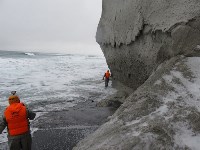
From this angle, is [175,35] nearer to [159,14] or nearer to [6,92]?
[159,14]

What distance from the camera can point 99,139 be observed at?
376 cm

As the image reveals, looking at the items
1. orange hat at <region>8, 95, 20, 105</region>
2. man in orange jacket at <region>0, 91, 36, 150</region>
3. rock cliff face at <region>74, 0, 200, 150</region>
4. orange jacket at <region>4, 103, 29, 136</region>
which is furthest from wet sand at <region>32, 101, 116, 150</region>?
rock cliff face at <region>74, 0, 200, 150</region>

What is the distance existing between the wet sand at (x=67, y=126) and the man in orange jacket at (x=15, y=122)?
1361 millimetres

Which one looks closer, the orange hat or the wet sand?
the orange hat

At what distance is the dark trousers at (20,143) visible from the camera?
16.9ft

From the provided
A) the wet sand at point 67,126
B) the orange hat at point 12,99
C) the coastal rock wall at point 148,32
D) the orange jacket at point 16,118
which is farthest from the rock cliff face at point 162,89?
the wet sand at point 67,126

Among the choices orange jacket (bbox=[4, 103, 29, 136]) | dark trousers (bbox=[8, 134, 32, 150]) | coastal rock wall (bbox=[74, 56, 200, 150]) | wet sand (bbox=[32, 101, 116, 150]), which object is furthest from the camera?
wet sand (bbox=[32, 101, 116, 150])

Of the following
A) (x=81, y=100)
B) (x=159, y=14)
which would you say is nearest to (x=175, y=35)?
(x=159, y=14)

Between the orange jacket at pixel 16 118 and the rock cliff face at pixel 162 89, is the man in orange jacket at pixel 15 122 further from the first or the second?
the rock cliff face at pixel 162 89

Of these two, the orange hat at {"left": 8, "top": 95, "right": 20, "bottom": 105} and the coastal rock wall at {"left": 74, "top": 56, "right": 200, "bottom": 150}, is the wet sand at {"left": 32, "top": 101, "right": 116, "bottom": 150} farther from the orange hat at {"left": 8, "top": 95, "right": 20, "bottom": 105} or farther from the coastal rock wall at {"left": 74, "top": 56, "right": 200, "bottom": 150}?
the coastal rock wall at {"left": 74, "top": 56, "right": 200, "bottom": 150}

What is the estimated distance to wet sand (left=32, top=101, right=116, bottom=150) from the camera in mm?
6688

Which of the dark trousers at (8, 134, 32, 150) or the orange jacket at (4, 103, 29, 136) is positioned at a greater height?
the orange jacket at (4, 103, 29, 136)

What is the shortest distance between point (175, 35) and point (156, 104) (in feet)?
6.55

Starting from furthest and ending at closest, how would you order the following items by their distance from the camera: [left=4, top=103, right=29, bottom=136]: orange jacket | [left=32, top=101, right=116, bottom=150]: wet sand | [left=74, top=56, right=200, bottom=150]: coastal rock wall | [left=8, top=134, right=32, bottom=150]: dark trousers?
1. [left=32, top=101, right=116, bottom=150]: wet sand
2. [left=8, top=134, right=32, bottom=150]: dark trousers
3. [left=4, top=103, right=29, bottom=136]: orange jacket
4. [left=74, top=56, right=200, bottom=150]: coastal rock wall
